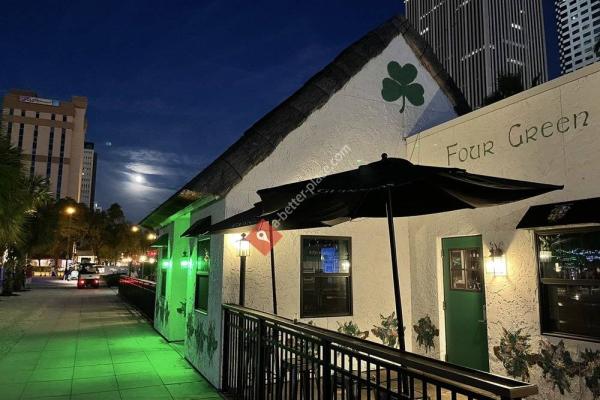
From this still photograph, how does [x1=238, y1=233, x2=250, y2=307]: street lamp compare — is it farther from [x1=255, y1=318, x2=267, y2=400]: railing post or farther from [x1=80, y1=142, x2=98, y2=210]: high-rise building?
[x1=80, y1=142, x2=98, y2=210]: high-rise building

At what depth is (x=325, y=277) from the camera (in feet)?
22.8

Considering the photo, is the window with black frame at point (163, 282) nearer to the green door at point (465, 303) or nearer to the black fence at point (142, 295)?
the black fence at point (142, 295)

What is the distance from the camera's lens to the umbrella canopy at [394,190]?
3.28 meters

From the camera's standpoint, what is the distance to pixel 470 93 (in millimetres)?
81188

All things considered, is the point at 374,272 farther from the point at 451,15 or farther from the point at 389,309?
the point at 451,15

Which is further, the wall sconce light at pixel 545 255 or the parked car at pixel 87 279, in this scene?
the parked car at pixel 87 279

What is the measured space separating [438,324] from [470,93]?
82.6m

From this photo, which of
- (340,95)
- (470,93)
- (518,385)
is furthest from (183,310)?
(470,93)

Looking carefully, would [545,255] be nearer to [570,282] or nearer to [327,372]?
[570,282]

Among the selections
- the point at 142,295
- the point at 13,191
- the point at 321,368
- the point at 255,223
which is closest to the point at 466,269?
the point at 321,368

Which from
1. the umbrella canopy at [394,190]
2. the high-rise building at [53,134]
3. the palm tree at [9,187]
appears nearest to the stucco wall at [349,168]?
the umbrella canopy at [394,190]

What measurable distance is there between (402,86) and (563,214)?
4.05 meters

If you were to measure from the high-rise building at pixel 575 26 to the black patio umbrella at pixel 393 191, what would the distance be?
136191 mm

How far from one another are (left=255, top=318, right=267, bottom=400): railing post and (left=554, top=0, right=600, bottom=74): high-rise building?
13684cm
